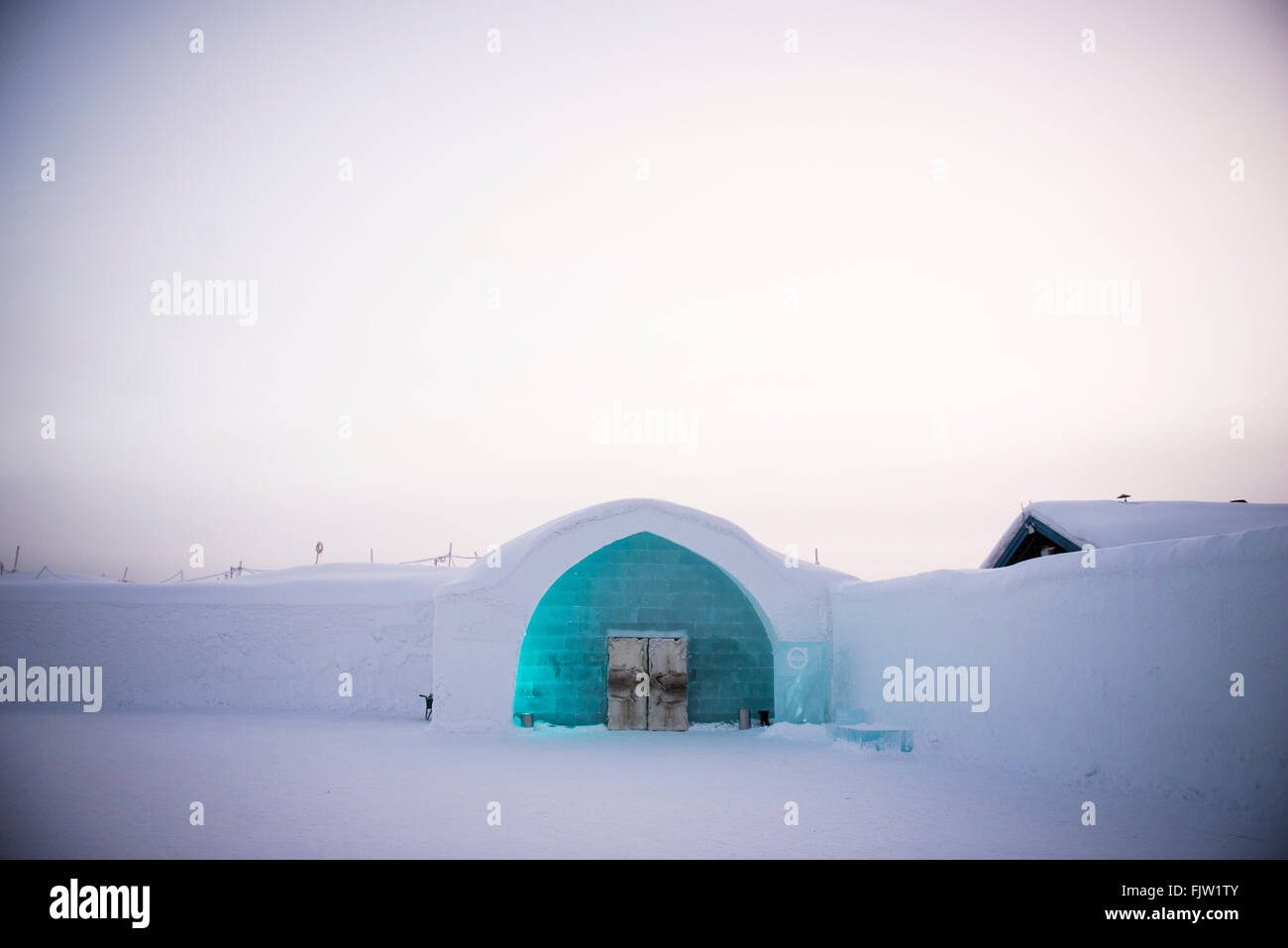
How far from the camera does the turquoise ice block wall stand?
17.3 metres

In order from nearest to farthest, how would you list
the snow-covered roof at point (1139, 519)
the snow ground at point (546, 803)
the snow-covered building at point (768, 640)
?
the snow ground at point (546, 803)
the snow-covered building at point (768, 640)
the snow-covered roof at point (1139, 519)

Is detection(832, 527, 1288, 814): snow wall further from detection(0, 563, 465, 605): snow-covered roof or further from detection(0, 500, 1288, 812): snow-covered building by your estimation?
detection(0, 563, 465, 605): snow-covered roof

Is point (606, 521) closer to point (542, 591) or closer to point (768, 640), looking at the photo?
point (542, 591)

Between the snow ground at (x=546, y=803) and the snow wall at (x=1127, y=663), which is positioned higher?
the snow wall at (x=1127, y=663)

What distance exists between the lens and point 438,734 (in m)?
15.6

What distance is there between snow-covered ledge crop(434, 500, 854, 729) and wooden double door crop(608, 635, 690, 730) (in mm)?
1749

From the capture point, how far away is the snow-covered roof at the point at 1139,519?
1630 centimetres

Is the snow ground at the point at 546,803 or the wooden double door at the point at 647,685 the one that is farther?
the wooden double door at the point at 647,685

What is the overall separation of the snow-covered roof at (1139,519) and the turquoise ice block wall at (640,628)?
5671mm

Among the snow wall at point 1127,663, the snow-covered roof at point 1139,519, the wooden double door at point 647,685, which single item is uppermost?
the snow-covered roof at point 1139,519

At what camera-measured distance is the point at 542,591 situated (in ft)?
53.7

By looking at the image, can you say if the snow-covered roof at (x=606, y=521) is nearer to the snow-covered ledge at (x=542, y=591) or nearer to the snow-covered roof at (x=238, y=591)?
the snow-covered ledge at (x=542, y=591)

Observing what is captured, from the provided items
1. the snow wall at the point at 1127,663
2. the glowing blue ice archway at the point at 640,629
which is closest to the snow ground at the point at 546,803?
the snow wall at the point at 1127,663
